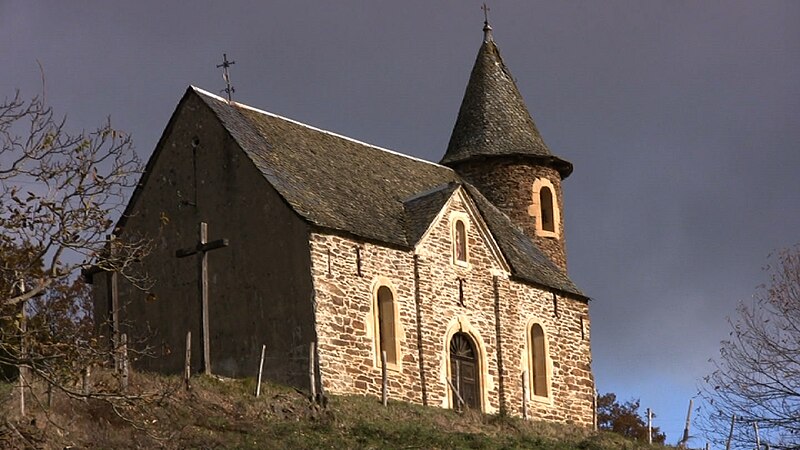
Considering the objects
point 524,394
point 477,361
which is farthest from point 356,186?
point 524,394

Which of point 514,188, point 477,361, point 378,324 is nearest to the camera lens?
point 378,324

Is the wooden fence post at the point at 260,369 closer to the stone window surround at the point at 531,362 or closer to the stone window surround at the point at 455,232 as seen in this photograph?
the stone window surround at the point at 455,232

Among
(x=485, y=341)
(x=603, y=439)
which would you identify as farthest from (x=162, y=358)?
(x=603, y=439)

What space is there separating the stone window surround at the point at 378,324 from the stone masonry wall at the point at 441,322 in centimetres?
4

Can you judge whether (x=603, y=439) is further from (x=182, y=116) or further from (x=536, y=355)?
(x=182, y=116)

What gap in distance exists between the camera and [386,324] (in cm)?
3966

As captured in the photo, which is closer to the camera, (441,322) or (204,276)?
(204,276)

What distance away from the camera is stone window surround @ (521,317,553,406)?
4350cm

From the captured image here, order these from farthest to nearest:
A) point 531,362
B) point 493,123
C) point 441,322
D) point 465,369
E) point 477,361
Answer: point 493,123 < point 531,362 < point 477,361 < point 465,369 < point 441,322

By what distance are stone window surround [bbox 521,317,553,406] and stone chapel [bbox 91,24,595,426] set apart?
43mm

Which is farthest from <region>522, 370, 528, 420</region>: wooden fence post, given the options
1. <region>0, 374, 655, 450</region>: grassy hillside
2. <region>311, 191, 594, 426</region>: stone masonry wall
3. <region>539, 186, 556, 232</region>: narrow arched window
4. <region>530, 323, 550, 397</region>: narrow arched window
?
<region>539, 186, 556, 232</region>: narrow arched window

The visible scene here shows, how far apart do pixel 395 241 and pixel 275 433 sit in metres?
9.02

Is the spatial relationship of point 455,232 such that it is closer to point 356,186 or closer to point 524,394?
point 356,186

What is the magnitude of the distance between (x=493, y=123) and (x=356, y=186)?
26.2ft
